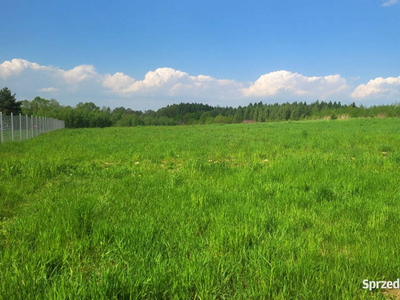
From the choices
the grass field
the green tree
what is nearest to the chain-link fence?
the grass field

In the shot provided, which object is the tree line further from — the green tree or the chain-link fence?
the chain-link fence

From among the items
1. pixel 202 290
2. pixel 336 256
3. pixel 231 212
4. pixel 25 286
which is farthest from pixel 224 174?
pixel 25 286

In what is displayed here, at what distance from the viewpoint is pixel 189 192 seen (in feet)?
14.5

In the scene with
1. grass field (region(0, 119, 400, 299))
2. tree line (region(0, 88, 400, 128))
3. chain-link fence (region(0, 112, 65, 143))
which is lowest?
grass field (region(0, 119, 400, 299))

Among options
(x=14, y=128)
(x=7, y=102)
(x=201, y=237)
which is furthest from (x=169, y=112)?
(x=201, y=237)

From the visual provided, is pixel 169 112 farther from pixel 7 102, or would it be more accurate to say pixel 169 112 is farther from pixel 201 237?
pixel 201 237

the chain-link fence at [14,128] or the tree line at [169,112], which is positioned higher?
the tree line at [169,112]

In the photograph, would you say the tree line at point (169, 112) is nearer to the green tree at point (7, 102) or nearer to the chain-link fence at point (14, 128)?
the green tree at point (7, 102)

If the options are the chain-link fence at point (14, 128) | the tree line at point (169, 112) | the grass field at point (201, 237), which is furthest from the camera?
the tree line at point (169, 112)

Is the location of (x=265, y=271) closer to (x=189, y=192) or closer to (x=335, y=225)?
(x=335, y=225)

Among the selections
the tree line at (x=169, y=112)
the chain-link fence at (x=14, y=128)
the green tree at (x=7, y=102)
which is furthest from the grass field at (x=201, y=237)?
the green tree at (x=7, y=102)

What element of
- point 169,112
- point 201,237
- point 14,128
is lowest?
point 201,237

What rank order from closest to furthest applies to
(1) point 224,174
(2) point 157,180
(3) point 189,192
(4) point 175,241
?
(4) point 175,241
(3) point 189,192
(2) point 157,180
(1) point 224,174

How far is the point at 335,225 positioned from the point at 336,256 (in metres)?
0.78
